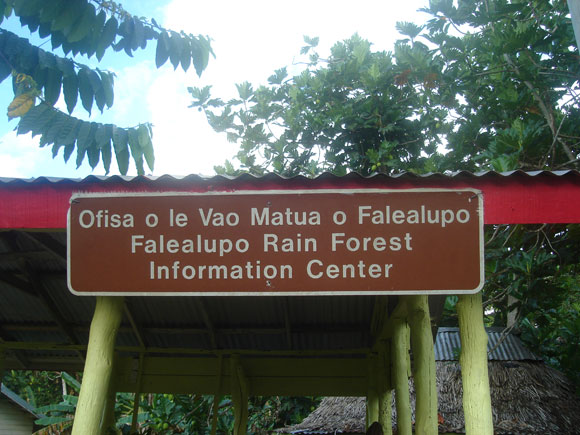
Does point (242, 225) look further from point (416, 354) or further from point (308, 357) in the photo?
point (308, 357)

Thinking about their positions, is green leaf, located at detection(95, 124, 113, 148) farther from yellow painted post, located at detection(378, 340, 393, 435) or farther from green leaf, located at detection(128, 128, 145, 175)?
yellow painted post, located at detection(378, 340, 393, 435)

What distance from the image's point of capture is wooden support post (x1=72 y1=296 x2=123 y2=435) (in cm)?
401

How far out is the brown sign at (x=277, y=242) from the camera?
12.7ft

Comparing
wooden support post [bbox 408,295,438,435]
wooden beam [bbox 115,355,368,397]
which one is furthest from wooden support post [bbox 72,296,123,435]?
wooden beam [bbox 115,355,368,397]

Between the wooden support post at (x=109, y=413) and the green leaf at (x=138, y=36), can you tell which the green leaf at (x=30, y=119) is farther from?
the wooden support post at (x=109, y=413)

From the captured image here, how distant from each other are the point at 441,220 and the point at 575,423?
12.2 m

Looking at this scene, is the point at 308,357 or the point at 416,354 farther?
the point at 308,357

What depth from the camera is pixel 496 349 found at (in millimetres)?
15430

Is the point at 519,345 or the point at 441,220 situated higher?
the point at 519,345

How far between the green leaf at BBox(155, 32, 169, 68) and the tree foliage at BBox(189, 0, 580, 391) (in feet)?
15.1

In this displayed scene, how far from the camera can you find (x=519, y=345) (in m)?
16.1

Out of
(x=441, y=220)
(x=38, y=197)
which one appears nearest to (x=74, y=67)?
(x=38, y=197)

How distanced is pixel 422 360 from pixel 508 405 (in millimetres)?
10396

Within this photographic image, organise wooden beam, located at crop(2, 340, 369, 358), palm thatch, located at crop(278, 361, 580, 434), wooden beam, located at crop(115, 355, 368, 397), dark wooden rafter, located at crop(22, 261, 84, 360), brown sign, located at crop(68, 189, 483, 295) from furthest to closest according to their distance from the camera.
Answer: palm thatch, located at crop(278, 361, 580, 434) → wooden beam, located at crop(115, 355, 368, 397) → wooden beam, located at crop(2, 340, 369, 358) → dark wooden rafter, located at crop(22, 261, 84, 360) → brown sign, located at crop(68, 189, 483, 295)
